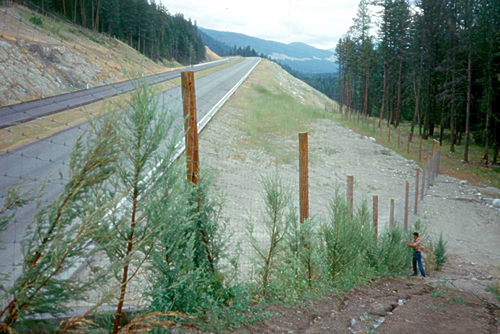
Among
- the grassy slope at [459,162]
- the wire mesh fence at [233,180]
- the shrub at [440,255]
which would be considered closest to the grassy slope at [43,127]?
the wire mesh fence at [233,180]

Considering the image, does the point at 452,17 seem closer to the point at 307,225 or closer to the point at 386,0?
the point at 386,0

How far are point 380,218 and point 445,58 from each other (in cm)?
2673

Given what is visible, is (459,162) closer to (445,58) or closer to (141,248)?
(445,58)

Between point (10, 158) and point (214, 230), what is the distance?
241 inches

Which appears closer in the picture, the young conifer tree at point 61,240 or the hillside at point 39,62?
the young conifer tree at point 61,240

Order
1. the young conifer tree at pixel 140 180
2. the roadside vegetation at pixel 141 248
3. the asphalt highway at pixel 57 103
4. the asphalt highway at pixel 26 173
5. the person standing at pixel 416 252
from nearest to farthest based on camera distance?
the roadside vegetation at pixel 141 248
the young conifer tree at pixel 140 180
the asphalt highway at pixel 57 103
the asphalt highway at pixel 26 173
the person standing at pixel 416 252

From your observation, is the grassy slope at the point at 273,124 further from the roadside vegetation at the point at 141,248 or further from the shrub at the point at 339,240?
the roadside vegetation at the point at 141,248

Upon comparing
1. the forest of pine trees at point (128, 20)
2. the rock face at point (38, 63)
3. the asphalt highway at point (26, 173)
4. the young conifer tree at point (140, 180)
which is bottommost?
the asphalt highway at point (26, 173)

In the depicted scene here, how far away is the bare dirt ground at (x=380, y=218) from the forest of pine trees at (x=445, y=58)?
1055 centimetres

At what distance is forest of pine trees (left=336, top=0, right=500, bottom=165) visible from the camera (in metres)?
27.1

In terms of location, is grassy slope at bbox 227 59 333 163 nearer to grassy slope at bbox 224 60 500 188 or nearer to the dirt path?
grassy slope at bbox 224 60 500 188

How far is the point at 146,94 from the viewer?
9.32 ft

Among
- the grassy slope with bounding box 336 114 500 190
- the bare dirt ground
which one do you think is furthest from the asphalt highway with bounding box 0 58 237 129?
the grassy slope with bounding box 336 114 500 190

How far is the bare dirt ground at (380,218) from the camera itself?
4.50 metres
